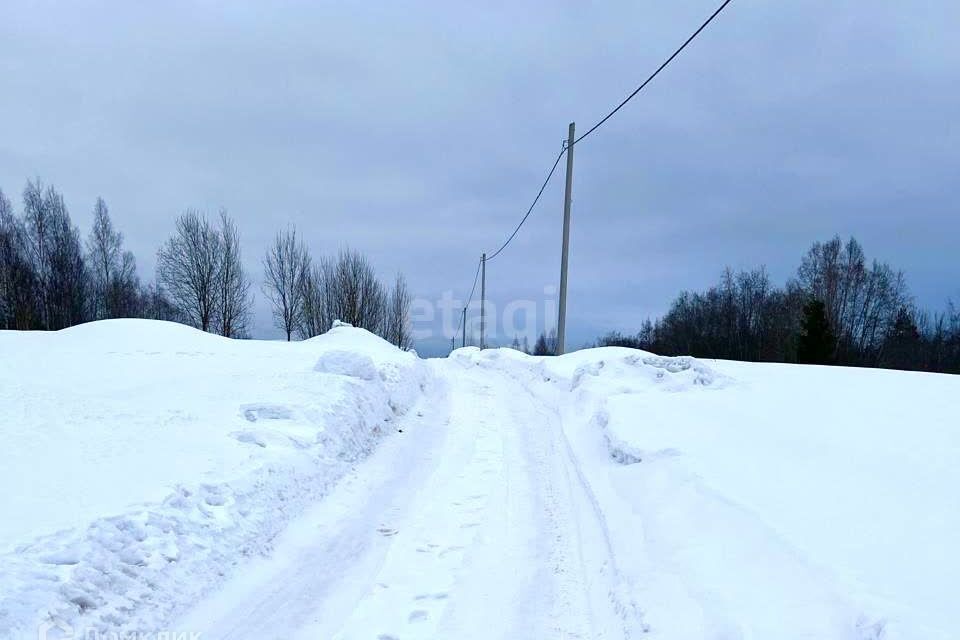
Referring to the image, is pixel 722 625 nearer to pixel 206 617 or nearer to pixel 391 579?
pixel 391 579

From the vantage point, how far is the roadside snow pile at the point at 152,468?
10.3 ft

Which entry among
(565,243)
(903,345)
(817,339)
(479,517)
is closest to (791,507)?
(479,517)

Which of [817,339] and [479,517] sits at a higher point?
[817,339]

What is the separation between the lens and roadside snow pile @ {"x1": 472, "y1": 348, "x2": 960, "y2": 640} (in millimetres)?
2715

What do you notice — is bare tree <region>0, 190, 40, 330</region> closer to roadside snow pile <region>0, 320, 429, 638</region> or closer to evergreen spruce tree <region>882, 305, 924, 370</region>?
roadside snow pile <region>0, 320, 429, 638</region>

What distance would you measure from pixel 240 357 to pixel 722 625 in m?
12.3

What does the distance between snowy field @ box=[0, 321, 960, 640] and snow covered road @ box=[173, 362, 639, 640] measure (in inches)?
0.9

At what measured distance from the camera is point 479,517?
4969 millimetres

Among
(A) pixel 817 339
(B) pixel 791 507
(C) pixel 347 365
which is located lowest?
(B) pixel 791 507

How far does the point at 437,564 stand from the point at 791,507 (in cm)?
282

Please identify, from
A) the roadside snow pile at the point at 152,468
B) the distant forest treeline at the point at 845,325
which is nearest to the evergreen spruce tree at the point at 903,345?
the distant forest treeline at the point at 845,325

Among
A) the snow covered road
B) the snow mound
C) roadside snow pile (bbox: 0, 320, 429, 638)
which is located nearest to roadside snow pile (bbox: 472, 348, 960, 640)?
the snow covered road

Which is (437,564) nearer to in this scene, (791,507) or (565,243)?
(791,507)

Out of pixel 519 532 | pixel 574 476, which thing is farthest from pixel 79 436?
pixel 574 476
